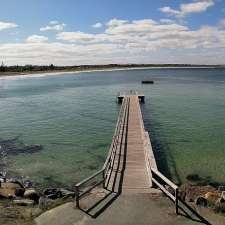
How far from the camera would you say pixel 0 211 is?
11406mm

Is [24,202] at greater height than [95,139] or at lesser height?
greater

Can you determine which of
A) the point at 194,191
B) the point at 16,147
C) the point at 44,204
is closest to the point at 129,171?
the point at 194,191

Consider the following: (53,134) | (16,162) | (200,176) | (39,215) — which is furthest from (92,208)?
(53,134)

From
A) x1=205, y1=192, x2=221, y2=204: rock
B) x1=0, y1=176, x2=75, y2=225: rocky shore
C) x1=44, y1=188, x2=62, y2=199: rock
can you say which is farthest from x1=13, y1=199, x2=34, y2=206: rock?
x1=205, y1=192, x2=221, y2=204: rock

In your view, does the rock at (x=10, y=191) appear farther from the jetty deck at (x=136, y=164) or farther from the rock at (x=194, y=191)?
the rock at (x=194, y=191)

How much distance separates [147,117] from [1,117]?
1692 cm

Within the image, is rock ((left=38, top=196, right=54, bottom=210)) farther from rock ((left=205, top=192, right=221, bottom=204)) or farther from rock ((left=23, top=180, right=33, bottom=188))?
rock ((left=205, top=192, right=221, bottom=204))

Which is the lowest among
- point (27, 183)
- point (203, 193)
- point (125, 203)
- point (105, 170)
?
point (27, 183)

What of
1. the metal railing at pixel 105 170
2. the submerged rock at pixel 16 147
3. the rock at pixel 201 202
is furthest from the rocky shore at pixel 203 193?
the submerged rock at pixel 16 147

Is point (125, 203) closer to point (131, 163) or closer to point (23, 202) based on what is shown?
point (23, 202)

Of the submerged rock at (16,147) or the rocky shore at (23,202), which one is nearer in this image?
the rocky shore at (23,202)

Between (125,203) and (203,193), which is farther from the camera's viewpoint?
(203,193)

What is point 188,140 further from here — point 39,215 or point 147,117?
point 39,215

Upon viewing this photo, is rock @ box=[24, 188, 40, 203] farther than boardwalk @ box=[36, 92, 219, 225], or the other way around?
rock @ box=[24, 188, 40, 203]
